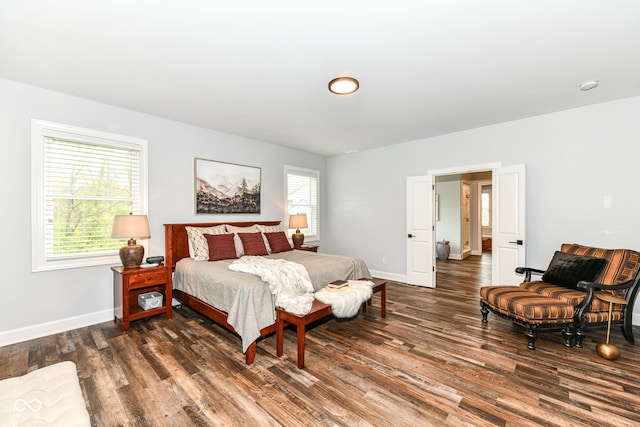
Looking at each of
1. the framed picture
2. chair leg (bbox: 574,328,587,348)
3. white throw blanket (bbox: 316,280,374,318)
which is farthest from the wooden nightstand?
chair leg (bbox: 574,328,587,348)

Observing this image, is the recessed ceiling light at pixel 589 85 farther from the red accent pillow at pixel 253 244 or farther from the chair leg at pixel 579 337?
the red accent pillow at pixel 253 244

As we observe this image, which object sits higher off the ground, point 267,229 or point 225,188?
point 225,188

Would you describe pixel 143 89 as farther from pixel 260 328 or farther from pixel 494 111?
pixel 494 111

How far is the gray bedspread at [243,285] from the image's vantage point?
2.52 m

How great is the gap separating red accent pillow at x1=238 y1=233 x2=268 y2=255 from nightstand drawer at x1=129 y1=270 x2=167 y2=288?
1.08m

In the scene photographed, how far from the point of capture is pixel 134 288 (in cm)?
320

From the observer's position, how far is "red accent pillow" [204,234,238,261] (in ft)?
12.1

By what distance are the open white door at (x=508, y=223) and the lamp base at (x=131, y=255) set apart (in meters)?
4.86

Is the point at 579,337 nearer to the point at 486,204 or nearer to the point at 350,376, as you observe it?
the point at 350,376

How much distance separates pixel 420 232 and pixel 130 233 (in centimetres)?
438

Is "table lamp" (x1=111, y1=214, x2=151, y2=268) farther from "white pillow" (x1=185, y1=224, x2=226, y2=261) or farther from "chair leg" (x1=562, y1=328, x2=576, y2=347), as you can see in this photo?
"chair leg" (x1=562, y1=328, x2=576, y2=347)

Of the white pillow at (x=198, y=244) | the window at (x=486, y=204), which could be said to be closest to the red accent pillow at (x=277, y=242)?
the white pillow at (x=198, y=244)

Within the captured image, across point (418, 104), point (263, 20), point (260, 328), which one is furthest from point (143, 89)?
point (418, 104)

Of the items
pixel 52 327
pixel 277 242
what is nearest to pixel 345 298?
pixel 277 242
